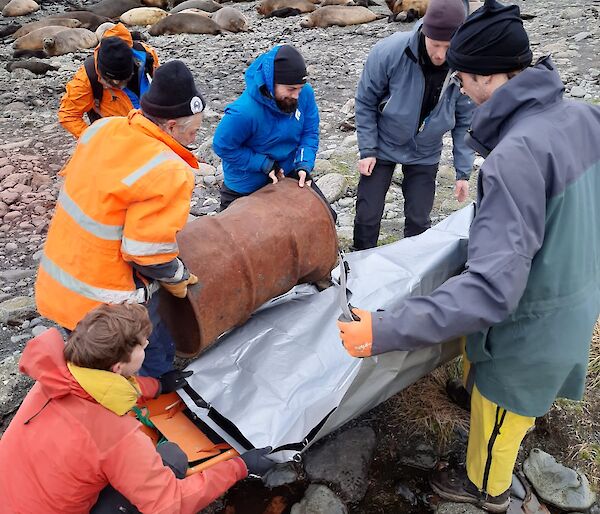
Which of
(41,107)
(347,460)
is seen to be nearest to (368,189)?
(347,460)

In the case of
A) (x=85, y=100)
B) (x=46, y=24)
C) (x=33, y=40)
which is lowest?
(x=46, y=24)

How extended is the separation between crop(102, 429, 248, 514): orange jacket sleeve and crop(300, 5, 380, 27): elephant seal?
11.7 metres

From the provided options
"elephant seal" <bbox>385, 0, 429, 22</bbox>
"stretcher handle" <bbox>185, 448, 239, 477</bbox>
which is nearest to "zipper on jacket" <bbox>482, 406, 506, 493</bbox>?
"stretcher handle" <bbox>185, 448, 239, 477</bbox>

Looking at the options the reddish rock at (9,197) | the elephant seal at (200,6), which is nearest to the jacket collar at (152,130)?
the reddish rock at (9,197)

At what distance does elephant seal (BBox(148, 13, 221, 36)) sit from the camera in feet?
40.5

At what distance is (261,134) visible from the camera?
3.27 metres

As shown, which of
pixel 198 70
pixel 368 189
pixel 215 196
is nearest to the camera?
pixel 368 189

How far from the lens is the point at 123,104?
4055 mm

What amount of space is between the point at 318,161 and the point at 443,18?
2886 millimetres

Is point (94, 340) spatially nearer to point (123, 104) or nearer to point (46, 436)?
point (46, 436)

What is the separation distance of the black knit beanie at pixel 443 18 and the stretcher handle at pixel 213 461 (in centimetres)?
213

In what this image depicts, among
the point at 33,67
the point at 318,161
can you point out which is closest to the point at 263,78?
the point at 318,161

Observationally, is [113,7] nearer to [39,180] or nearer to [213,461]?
[39,180]

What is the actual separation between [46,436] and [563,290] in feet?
5.47
